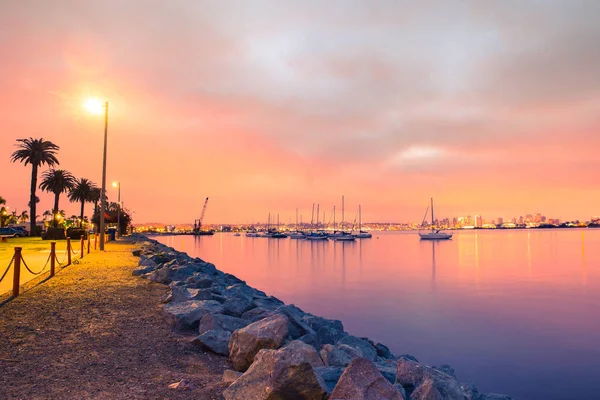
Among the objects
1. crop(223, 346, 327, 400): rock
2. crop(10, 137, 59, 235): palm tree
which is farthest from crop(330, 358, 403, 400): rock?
crop(10, 137, 59, 235): palm tree

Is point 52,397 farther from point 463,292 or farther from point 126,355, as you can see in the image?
point 463,292

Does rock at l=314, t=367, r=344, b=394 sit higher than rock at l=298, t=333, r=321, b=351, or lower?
higher

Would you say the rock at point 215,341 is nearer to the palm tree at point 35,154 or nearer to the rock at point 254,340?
the rock at point 254,340

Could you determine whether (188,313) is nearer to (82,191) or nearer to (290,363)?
(290,363)

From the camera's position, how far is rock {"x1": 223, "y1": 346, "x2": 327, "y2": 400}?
460 cm

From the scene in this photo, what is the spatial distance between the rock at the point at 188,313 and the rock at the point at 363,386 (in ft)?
15.4

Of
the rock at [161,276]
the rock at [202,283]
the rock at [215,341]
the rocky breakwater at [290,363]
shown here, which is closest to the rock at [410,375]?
the rocky breakwater at [290,363]

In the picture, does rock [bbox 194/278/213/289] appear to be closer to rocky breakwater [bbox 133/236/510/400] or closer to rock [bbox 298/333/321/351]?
rocky breakwater [bbox 133/236/510/400]

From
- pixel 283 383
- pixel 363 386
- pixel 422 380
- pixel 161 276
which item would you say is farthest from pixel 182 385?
pixel 161 276

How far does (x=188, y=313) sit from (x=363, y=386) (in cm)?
504

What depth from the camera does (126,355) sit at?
22.3 feet

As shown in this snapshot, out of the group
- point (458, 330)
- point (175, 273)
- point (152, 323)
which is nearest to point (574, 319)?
point (458, 330)

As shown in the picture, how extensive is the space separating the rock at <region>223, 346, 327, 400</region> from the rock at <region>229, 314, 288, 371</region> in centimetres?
144

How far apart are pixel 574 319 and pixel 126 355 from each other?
2163 centimetres
